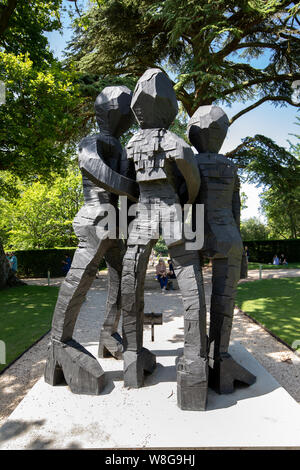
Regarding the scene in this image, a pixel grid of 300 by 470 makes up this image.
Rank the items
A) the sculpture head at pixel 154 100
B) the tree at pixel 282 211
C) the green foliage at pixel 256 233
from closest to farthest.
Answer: the sculpture head at pixel 154 100 → the tree at pixel 282 211 → the green foliage at pixel 256 233

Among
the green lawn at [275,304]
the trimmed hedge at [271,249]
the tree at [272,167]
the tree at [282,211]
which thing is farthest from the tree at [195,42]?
the trimmed hedge at [271,249]

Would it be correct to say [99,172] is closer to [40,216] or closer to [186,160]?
[186,160]

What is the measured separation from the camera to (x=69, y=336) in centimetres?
351

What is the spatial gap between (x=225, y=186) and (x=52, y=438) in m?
3.01

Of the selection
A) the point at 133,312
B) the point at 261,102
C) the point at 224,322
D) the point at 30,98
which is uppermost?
the point at 261,102

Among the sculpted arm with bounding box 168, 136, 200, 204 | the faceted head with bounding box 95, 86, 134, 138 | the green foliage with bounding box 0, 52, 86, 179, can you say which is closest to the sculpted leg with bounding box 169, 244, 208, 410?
the sculpted arm with bounding box 168, 136, 200, 204

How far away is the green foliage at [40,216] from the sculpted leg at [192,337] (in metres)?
16.4

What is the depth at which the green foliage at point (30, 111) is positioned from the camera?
9.00 metres

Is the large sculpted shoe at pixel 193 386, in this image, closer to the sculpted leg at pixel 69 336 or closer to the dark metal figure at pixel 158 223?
the dark metal figure at pixel 158 223

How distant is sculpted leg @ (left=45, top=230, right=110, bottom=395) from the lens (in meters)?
3.29

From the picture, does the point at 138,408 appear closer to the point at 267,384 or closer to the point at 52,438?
the point at 52,438

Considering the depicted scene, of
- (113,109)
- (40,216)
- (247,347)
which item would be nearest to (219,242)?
(113,109)

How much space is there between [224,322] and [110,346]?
5.57 ft

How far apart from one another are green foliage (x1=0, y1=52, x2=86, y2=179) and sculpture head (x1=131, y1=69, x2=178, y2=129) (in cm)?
693
